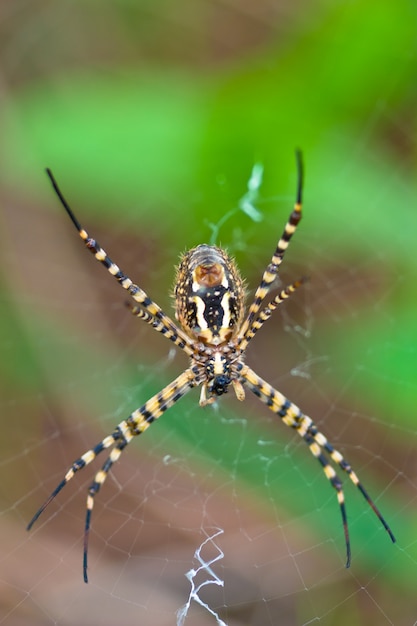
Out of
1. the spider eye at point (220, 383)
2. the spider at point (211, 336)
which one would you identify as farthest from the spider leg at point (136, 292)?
the spider eye at point (220, 383)

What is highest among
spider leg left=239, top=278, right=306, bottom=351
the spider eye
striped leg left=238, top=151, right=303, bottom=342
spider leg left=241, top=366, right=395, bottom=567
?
striped leg left=238, top=151, right=303, bottom=342

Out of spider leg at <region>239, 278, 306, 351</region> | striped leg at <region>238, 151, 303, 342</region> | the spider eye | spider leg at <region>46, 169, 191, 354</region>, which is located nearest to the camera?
striped leg at <region>238, 151, 303, 342</region>

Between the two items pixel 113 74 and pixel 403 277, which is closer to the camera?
pixel 403 277

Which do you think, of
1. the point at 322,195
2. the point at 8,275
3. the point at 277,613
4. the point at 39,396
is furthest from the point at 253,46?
the point at 277,613

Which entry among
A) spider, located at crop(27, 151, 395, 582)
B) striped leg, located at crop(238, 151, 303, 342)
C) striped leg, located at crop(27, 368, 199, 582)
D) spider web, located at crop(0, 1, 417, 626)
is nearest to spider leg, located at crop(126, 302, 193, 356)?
spider, located at crop(27, 151, 395, 582)

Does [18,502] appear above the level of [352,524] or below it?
above

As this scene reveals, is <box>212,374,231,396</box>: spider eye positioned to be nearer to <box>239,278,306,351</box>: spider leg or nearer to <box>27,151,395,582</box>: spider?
<box>27,151,395,582</box>: spider

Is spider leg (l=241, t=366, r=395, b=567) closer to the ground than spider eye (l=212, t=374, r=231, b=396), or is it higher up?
closer to the ground

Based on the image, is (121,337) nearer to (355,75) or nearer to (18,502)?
(18,502)

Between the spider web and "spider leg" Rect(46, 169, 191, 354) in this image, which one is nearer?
"spider leg" Rect(46, 169, 191, 354)
